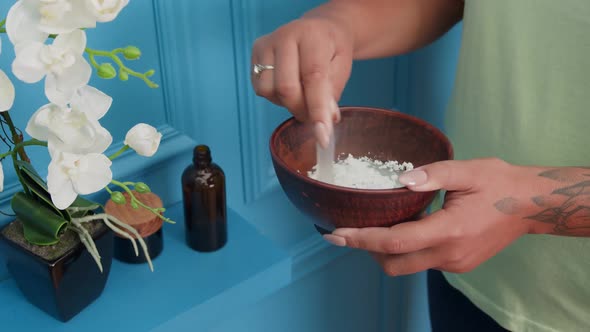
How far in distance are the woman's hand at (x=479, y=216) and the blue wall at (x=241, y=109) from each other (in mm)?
365

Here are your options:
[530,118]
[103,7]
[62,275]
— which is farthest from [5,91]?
[530,118]

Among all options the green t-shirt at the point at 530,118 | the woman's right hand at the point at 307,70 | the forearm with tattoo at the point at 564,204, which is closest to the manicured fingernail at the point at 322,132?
the woman's right hand at the point at 307,70

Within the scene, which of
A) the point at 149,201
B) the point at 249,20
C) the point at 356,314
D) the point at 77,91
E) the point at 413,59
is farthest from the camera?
the point at 356,314

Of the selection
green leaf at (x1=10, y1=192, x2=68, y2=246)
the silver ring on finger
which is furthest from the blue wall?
the silver ring on finger

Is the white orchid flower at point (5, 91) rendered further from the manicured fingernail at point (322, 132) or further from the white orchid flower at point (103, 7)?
the manicured fingernail at point (322, 132)

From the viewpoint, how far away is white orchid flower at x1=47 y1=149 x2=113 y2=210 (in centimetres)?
59

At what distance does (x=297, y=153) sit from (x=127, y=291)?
12.3 inches

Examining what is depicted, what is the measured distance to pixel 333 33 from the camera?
87cm

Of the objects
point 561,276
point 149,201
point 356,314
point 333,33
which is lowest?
point 356,314

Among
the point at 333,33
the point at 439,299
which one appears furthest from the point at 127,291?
the point at 439,299

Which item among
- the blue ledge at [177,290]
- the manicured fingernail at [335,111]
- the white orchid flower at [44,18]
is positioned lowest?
the blue ledge at [177,290]

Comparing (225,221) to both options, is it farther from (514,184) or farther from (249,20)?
(514,184)

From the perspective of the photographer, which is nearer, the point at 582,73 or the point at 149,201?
the point at 582,73

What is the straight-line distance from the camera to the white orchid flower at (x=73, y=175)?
23.2 inches
